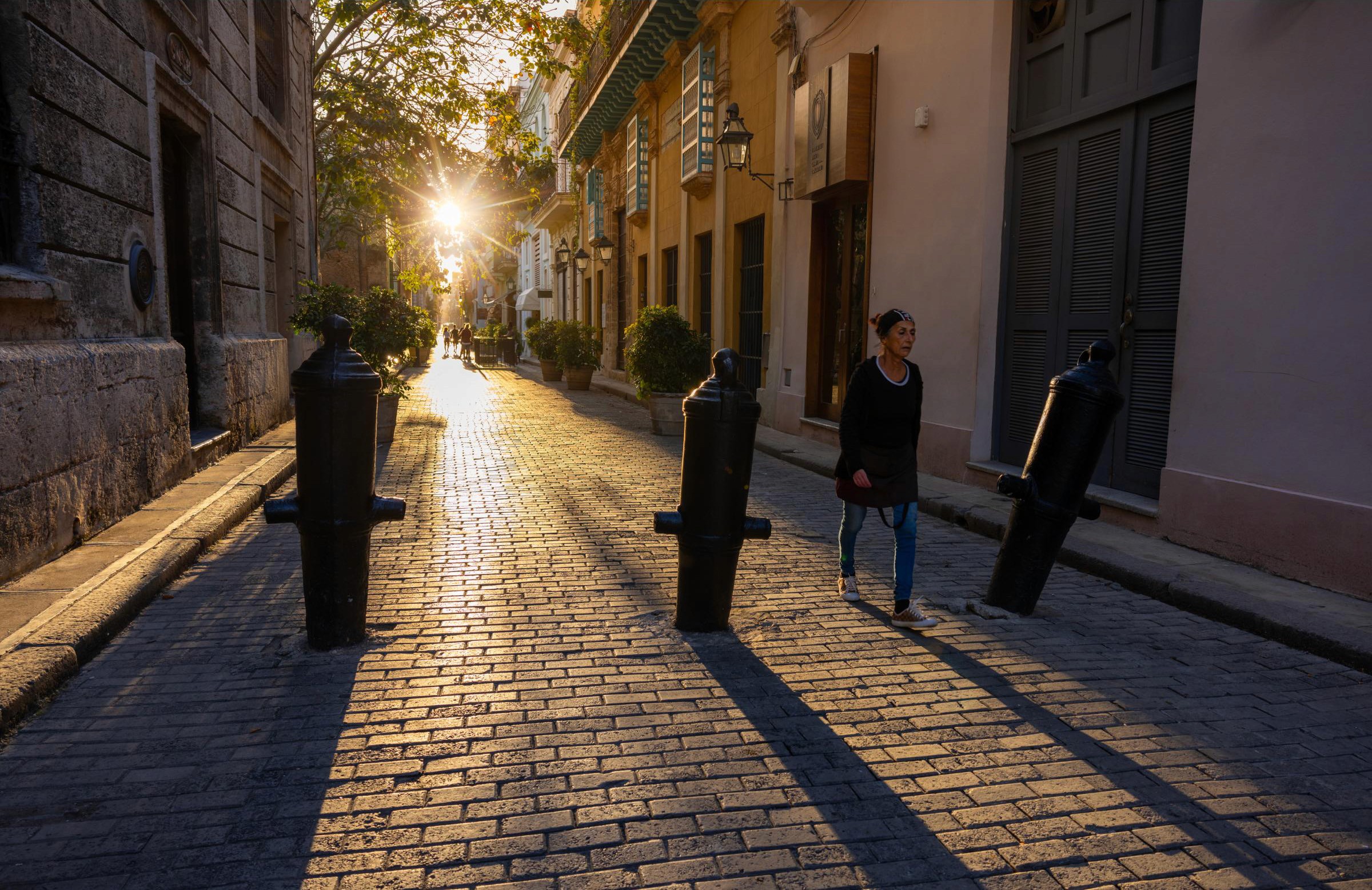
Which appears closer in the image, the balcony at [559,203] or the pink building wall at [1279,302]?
the pink building wall at [1279,302]

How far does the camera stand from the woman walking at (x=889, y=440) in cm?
466

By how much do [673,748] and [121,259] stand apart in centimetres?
580

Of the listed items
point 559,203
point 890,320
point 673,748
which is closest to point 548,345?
point 559,203

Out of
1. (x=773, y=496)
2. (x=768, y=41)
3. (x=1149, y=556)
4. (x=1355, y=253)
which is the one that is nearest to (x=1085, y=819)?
(x=1149, y=556)

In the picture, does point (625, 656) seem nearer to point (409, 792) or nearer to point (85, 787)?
point (409, 792)

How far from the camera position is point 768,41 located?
46.7 feet

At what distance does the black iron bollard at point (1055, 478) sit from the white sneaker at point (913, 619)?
0.57 m

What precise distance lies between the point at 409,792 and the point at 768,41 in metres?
13.7

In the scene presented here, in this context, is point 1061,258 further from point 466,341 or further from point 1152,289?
point 466,341

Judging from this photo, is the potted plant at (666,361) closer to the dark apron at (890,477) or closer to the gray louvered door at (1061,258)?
the gray louvered door at (1061,258)

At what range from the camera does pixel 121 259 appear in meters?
6.65

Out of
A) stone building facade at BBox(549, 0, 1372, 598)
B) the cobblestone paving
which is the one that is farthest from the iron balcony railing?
the cobblestone paving

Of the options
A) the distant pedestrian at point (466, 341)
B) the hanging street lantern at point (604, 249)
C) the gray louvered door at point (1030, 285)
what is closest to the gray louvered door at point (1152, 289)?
the gray louvered door at point (1030, 285)

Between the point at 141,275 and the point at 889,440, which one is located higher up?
the point at 141,275
